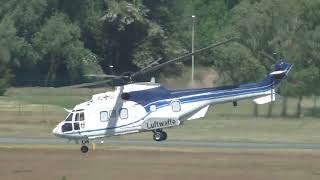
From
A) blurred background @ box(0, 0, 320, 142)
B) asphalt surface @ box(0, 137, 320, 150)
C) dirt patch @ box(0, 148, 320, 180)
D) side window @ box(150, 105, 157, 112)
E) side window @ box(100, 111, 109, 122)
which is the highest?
blurred background @ box(0, 0, 320, 142)

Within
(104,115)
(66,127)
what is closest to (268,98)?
(104,115)

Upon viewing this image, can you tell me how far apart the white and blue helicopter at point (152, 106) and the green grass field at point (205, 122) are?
18.2 meters

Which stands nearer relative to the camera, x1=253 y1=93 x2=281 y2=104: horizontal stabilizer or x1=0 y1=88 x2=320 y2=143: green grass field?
x1=253 y1=93 x2=281 y2=104: horizontal stabilizer

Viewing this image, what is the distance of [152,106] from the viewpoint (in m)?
46.4

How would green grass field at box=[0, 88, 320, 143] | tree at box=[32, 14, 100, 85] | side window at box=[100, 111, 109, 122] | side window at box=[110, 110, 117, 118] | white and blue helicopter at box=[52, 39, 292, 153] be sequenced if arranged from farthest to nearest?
tree at box=[32, 14, 100, 85] < green grass field at box=[0, 88, 320, 143] < side window at box=[100, 111, 109, 122] < side window at box=[110, 110, 117, 118] < white and blue helicopter at box=[52, 39, 292, 153]

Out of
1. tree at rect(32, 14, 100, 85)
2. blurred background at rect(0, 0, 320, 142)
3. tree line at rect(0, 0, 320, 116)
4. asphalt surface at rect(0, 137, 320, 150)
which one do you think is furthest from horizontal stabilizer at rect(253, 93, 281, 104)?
tree at rect(32, 14, 100, 85)

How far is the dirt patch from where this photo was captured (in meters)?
41.9

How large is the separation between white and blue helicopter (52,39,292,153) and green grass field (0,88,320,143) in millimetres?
18231

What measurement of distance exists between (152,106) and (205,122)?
34234mm

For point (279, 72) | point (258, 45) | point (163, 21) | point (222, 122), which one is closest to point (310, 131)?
point (222, 122)

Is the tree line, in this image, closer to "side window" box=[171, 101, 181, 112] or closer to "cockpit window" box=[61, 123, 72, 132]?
"cockpit window" box=[61, 123, 72, 132]

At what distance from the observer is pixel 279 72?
4725 cm

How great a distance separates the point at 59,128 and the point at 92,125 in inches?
74.4

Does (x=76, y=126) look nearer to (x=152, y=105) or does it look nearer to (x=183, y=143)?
(x=152, y=105)
